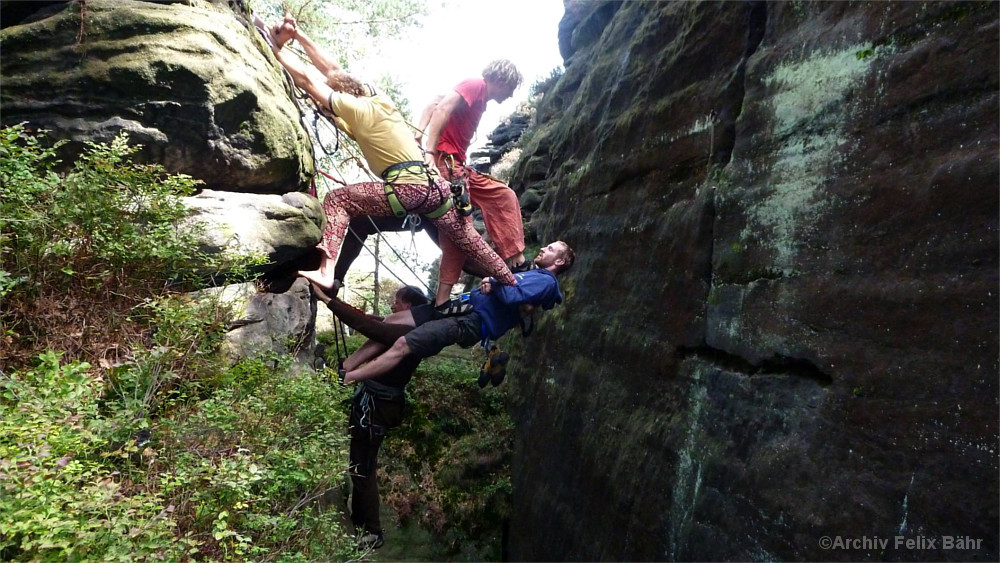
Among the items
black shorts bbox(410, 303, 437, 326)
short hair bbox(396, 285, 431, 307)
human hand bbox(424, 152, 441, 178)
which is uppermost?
human hand bbox(424, 152, 441, 178)

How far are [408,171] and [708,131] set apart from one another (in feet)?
9.01

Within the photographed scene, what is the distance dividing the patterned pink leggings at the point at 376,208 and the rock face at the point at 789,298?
180 cm

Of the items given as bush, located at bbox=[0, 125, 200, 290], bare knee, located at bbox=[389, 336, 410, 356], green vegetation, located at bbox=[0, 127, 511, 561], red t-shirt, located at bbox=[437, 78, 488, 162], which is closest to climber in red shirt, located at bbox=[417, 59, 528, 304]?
red t-shirt, located at bbox=[437, 78, 488, 162]

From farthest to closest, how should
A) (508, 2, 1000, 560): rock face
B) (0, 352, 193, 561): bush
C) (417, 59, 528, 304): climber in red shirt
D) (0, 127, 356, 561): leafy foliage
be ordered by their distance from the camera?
(417, 59, 528, 304): climber in red shirt → (508, 2, 1000, 560): rock face → (0, 127, 356, 561): leafy foliage → (0, 352, 193, 561): bush

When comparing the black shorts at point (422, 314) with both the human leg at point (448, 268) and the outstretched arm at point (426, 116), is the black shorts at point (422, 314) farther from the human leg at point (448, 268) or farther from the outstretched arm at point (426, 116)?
the outstretched arm at point (426, 116)

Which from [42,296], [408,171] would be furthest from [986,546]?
[42,296]

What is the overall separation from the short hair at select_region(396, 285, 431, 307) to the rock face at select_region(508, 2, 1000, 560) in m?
1.89

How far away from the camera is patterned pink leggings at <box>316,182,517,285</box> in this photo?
197 inches

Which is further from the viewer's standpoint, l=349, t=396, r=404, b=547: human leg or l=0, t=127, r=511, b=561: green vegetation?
l=349, t=396, r=404, b=547: human leg

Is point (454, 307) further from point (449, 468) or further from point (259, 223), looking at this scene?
point (449, 468)

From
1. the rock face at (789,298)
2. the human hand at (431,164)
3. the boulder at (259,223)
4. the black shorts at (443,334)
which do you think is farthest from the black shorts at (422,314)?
the rock face at (789,298)

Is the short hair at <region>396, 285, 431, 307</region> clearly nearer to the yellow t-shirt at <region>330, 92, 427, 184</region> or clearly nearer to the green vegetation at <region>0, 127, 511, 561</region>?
the green vegetation at <region>0, 127, 511, 561</region>

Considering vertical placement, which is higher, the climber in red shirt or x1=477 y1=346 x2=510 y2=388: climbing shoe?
the climber in red shirt

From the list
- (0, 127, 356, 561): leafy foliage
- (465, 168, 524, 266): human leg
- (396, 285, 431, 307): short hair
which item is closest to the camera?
(0, 127, 356, 561): leafy foliage
